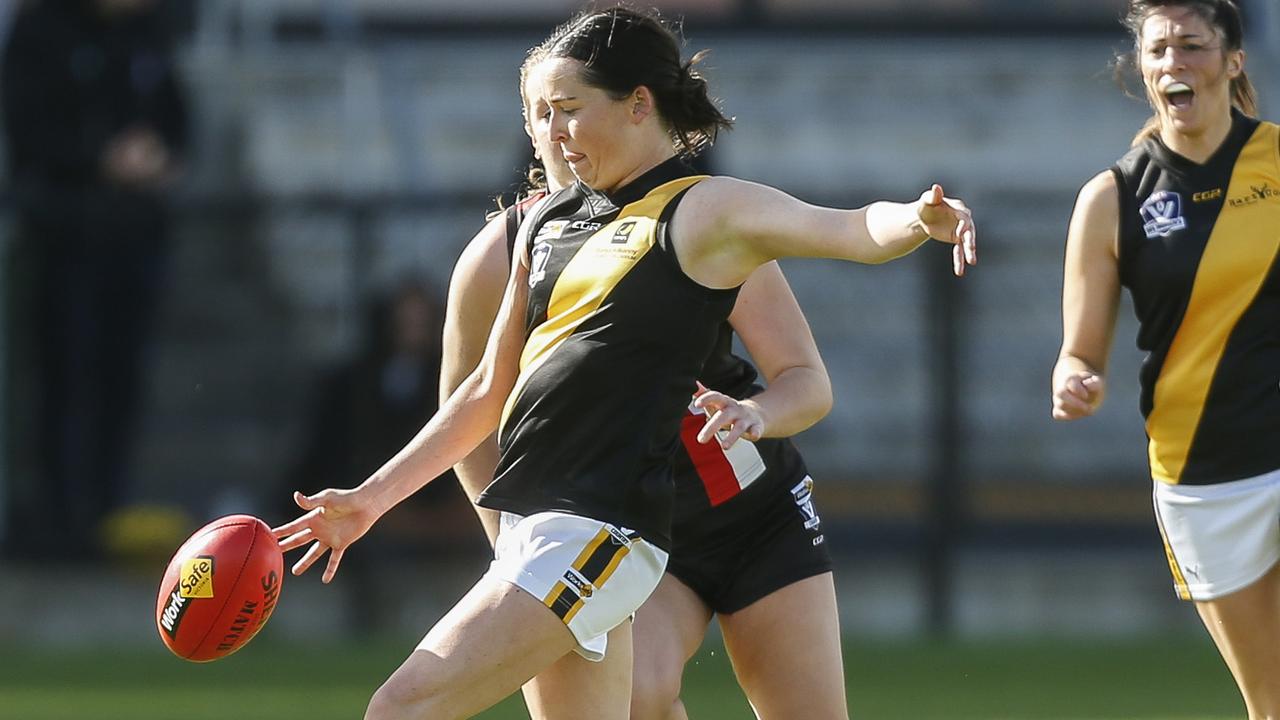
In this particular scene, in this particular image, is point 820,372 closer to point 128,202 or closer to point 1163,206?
point 1163,206

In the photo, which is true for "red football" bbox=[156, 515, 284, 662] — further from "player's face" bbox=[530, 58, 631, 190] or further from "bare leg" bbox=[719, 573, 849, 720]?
"bare leg" bbox=[719, 573, 849, 720]

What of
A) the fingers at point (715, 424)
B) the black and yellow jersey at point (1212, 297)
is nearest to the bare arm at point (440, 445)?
the fingers at point (715, 424)

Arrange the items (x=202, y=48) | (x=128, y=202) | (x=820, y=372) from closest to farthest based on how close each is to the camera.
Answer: (x=820, y=372) < (x=128, y=202) < (x=202, y=48)

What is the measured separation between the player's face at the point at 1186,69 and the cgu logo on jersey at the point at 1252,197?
19cm

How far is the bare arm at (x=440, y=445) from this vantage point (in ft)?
15.1

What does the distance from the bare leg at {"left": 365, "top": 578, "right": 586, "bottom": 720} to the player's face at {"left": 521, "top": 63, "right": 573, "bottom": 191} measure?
101cm

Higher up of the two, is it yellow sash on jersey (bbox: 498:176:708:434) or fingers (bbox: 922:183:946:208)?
fingers (bbox: 922:183:946:208)

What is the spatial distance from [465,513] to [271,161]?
2.91m

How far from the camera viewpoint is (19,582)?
11.3 metres

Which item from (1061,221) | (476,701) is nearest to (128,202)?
(1061,221)

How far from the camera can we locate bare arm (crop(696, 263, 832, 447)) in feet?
15.5

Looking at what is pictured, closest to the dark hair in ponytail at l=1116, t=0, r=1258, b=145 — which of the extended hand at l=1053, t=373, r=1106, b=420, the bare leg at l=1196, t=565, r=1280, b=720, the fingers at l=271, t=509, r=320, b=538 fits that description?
the extended hand at l=1053, t=373, r=1106, b=420

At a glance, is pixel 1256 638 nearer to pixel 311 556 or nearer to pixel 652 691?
pixel 652 691

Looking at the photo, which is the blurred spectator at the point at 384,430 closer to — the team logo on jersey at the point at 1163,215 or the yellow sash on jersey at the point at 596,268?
the team logo on jersey at the point at 1163,215
